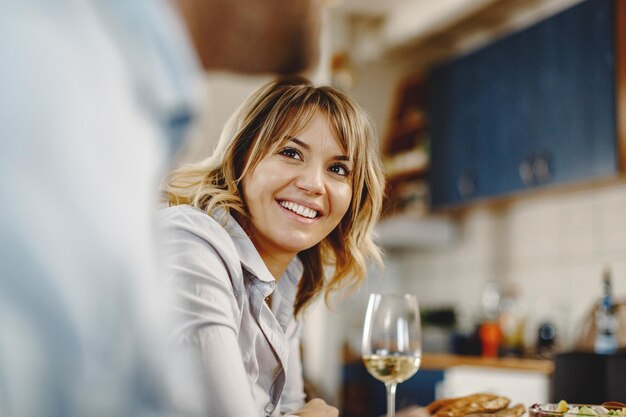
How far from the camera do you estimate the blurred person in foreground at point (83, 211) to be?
1.34 ft

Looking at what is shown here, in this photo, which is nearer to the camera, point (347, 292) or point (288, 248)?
point (288, 248)

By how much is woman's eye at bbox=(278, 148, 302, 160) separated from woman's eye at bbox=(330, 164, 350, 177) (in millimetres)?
73

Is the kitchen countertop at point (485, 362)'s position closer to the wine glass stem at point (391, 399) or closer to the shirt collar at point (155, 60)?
the wine glass stem at point (391, 399)

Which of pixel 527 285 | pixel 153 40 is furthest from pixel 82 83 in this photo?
pixel 527 285

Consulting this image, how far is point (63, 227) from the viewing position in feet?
1.34

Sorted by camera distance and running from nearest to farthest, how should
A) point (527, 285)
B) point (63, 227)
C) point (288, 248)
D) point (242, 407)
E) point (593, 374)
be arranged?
point (63, 227) < point (242, 407) < point (288, 248) < point (593, 374) < point (527, 285)

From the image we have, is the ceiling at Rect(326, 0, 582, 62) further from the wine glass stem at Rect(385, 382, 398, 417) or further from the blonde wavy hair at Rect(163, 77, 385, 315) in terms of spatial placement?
the wine glass stem at Rect(385, 382, 398, 417)

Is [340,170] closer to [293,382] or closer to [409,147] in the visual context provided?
[293,382]

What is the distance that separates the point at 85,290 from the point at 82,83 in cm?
12

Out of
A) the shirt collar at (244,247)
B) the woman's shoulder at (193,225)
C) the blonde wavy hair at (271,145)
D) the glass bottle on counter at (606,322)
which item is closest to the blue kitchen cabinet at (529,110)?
the glass bottle on counter at (606,322)

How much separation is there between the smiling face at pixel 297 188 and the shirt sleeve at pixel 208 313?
22cm

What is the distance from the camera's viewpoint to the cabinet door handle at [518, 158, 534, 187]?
11.2 feet

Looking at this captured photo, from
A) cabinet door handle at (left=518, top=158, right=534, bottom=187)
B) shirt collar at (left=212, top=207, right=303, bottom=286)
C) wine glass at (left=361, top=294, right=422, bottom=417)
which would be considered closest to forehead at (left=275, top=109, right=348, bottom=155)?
shirt collar at (left=212, top=207, right=303, bottom=286)

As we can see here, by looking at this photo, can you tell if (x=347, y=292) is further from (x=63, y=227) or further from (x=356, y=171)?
(x=63, y=227)
